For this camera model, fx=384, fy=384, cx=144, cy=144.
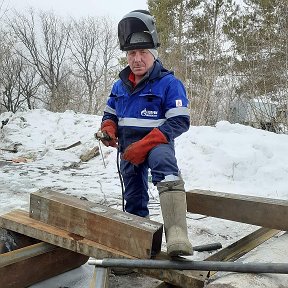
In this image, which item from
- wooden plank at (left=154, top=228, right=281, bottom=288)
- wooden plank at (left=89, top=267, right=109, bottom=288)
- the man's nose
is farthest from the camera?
the man's nose

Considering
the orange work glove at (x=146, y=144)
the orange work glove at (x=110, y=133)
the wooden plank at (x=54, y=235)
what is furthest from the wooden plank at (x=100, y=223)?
the orange work glove at (x=110, y=133)

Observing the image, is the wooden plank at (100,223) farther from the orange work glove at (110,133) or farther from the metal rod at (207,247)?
the metal rod at (207,247)

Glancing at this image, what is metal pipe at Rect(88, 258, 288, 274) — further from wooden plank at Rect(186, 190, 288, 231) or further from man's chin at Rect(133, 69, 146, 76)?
man's chin at Rect(133, 69, 146, 76)

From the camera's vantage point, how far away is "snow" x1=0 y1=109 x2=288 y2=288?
3.68 m

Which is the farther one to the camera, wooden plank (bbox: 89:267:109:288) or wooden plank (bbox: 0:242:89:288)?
wooden plank (bbox: 0:242:89:288)

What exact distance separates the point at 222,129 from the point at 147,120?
17.2 ft

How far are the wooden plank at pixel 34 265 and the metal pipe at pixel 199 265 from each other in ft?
1.85

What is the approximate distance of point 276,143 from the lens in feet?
20.8

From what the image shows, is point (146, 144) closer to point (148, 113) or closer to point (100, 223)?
point (148, 113)

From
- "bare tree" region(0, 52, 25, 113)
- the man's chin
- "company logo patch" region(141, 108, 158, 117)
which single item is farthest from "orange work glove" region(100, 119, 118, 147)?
"bare tree" region(0, 52, 25, 113)

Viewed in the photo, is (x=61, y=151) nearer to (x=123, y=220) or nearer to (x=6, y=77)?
(x=123, y=220)

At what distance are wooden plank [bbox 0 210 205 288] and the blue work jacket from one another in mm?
734

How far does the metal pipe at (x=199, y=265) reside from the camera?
159 cm

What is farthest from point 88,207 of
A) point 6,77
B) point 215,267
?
point 6,77
